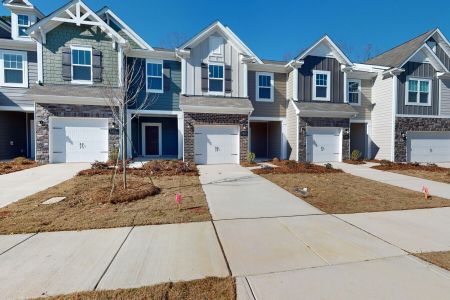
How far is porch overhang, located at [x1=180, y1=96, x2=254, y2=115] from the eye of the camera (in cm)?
1239

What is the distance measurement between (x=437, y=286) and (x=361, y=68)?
17.6 metres

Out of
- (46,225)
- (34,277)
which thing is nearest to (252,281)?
(34,277)

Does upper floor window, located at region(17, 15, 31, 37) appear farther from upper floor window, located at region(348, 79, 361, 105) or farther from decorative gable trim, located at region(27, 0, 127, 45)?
upper floor window, located at region(348, 79, 361, 105)

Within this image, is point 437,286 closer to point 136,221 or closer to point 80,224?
point 136,221

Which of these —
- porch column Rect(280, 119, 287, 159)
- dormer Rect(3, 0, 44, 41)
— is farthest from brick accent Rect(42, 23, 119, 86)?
porch column Rect(280, 119, 287, 159)

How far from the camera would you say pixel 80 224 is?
430 cm

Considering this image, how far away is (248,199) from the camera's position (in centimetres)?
623

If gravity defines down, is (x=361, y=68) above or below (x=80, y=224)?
above

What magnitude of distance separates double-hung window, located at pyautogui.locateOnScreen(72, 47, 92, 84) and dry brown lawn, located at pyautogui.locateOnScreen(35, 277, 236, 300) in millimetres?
12614

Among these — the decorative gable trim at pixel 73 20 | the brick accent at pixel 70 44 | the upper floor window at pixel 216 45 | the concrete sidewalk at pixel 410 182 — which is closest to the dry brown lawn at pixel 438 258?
the concrete sidewalk at pixel 410 182

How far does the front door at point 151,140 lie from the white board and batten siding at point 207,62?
4242 mm

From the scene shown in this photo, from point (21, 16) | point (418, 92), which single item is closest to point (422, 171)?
point (418, 92)

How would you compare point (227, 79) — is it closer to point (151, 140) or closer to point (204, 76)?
point (204, 76)

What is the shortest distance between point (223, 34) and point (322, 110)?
7211 millimetres
